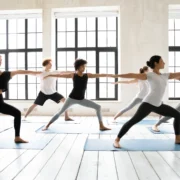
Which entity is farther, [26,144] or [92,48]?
[92,48]

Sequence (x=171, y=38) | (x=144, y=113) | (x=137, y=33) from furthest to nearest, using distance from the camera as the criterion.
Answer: (x=171, y=38) < (x=137, y=33) < (x=144, y=113)

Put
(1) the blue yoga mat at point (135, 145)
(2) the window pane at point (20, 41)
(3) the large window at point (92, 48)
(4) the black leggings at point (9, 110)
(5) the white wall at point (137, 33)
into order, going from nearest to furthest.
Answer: (1) the blue yoga mat at point (135, 145), (4) the black leggings at point (9, 110), (5) the white wall at point (137, 33), (3) the large window at point (92, 48), (2) the window pane at point (20, 41)

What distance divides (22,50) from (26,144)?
13.9 feet

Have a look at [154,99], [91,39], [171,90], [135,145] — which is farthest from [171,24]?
[135,145]

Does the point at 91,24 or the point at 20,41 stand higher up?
the point at 91,24

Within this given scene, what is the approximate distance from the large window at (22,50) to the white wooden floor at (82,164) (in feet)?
13.1

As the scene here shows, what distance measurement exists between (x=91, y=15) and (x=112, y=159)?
4.79 metres

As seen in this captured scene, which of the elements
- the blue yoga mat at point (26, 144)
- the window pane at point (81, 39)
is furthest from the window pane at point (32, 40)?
the blue yoga mat at point (26, 144)

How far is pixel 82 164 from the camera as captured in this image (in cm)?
226

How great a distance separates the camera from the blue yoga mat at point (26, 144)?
115 inches

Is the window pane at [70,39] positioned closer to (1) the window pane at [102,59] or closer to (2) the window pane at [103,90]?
(1) the window pane at [102,59]

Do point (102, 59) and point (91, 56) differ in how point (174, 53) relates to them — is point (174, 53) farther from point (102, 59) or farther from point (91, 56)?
point (91, 56)

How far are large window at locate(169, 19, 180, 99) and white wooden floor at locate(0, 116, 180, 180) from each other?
411 cm

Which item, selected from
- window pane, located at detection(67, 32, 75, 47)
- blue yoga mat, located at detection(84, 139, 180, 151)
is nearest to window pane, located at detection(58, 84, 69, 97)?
window pane, located at detection(67, 32, 75, 47)
